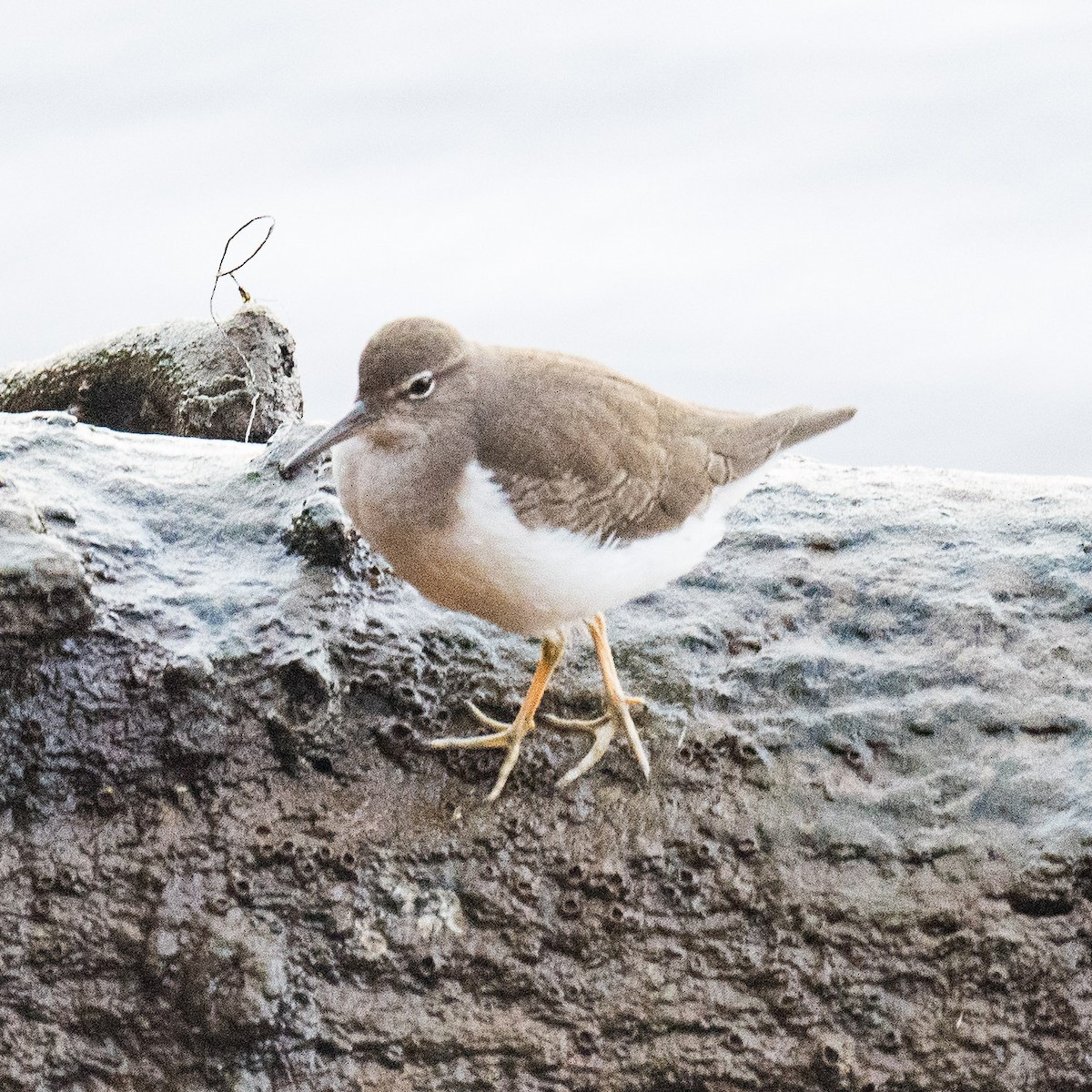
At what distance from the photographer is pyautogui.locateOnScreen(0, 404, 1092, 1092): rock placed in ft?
12.3

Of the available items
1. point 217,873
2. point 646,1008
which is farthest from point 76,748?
point 646,1008

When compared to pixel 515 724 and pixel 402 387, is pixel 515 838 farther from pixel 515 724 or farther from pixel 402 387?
pixel 402 387

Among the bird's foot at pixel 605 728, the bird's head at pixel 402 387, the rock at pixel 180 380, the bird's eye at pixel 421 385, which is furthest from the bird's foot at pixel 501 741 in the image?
the rock at pixel 180 380

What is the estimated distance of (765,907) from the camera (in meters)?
3.97

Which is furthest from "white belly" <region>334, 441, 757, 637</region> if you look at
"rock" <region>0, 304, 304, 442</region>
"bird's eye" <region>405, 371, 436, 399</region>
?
"rock" <region>0, 304, 304, 442</region>

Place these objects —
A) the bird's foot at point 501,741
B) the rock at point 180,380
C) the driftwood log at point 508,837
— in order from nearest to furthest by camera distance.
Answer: the driftwood log at point 508,837
the bird's foot at point 501,741
the rock at point 180,380

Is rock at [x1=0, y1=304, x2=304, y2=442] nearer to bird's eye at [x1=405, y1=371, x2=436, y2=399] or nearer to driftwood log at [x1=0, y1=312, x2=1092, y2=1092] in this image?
driftwood log at [x1=0, y1=312, x2=1092, y2=1092]

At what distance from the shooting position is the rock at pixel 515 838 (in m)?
3.75

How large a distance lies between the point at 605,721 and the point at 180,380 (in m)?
5.02

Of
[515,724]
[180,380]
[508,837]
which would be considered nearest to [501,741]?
[515,724]

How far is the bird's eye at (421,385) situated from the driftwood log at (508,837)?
1024mm

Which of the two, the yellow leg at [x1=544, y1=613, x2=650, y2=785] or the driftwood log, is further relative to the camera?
the yellow leg at [x1=544, y1=613, x2=650, y2=785]

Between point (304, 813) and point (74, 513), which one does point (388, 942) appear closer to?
point (304, 813)

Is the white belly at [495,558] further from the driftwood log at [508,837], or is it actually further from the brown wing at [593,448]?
the driftwood log at [508,837]
